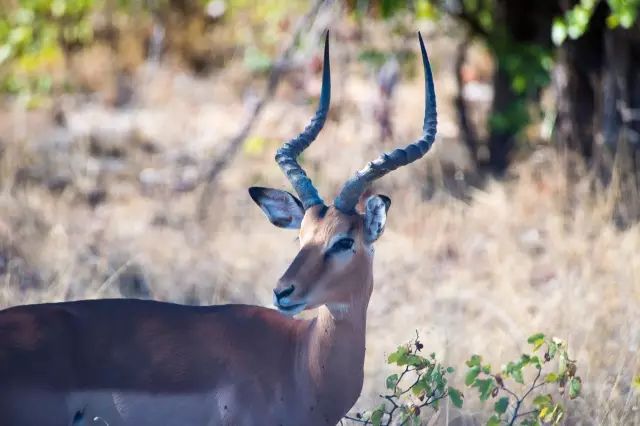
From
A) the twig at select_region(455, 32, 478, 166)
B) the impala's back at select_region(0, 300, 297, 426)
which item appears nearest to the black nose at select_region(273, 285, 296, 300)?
the impala's back at select_region(0, 300, 297, 426)

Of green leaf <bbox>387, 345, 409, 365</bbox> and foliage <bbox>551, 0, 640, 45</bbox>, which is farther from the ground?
foliage <bbox>551, 0, 640, 45</bbox>

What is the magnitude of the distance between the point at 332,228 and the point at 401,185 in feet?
18.1

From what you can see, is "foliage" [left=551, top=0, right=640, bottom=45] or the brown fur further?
"foliage" [left=551, top=0, right=640, bottom=45]

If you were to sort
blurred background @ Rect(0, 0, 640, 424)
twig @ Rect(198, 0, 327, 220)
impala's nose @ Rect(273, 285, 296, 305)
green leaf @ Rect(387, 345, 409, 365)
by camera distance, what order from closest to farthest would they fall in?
1. impala's nose @ Rect(273, 285, 296, 305)
2. green leaf @ Rect(387, 345, 409, 365)
3. blurred background @ Rect(0, 0, 640, 424)
4. twig @ Rect(198, 0, 327, 220)

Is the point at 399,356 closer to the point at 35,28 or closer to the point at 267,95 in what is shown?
the point at 267,95

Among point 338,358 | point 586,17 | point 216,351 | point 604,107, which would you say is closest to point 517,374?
point 338,358

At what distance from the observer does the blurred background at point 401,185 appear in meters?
6.84

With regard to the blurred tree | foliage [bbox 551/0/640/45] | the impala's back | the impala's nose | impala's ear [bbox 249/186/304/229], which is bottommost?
the impala's back

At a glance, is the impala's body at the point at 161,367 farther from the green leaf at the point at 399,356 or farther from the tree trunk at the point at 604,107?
the tree trunk at the point at 604,107

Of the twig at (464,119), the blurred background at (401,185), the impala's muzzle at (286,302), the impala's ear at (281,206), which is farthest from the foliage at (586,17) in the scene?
the impala's muzzle at (286,302)

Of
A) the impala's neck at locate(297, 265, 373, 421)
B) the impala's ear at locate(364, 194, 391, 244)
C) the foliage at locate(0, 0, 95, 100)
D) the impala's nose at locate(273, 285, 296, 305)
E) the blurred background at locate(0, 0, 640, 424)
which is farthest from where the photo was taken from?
the foliage at locate(0, 0, 95, 100)

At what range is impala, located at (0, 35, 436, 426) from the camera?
4.34 meters

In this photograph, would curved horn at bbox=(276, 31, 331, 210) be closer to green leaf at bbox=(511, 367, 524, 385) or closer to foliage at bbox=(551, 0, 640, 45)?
green leaf at bbox=(511, 367, 524, 385)

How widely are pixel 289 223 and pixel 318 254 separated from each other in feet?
1.77
